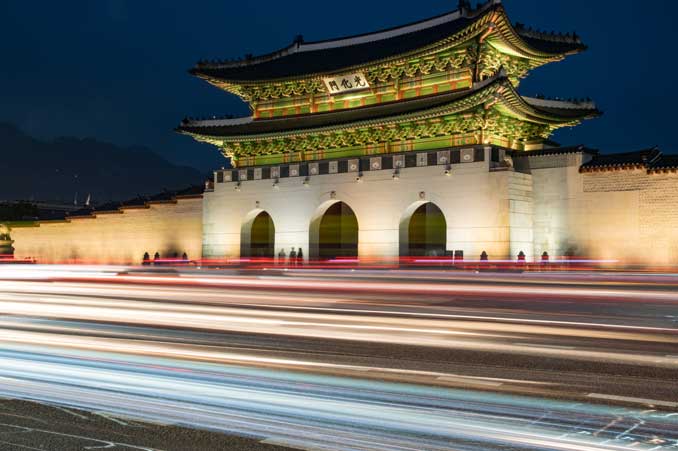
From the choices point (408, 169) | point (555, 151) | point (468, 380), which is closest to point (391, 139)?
point (408, 169)

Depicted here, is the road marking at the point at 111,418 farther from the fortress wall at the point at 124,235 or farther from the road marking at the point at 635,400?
the fortress wall at the point at 124,235

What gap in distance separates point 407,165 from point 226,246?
11.4m

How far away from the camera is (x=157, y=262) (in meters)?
37.9

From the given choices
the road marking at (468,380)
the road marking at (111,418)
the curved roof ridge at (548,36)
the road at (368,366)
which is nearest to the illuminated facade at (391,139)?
the curved roof ridge at (548,36)

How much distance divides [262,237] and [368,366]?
105 feet

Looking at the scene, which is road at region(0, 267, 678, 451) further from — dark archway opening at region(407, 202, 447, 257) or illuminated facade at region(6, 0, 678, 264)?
dark archway opening at region(407, 202, 447, 257)

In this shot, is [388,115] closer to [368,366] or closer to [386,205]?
[386,205]

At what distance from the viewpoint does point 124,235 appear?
133 ft

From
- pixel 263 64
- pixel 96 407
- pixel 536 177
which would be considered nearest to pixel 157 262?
pixel 263 64

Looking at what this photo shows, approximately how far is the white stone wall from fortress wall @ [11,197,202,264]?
128cm

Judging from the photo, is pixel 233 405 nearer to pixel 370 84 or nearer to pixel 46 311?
pixel 46 311

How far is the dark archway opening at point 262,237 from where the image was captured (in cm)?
3847

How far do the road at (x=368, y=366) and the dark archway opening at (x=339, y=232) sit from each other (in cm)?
1987

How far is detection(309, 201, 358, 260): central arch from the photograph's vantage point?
3609 centimetres
